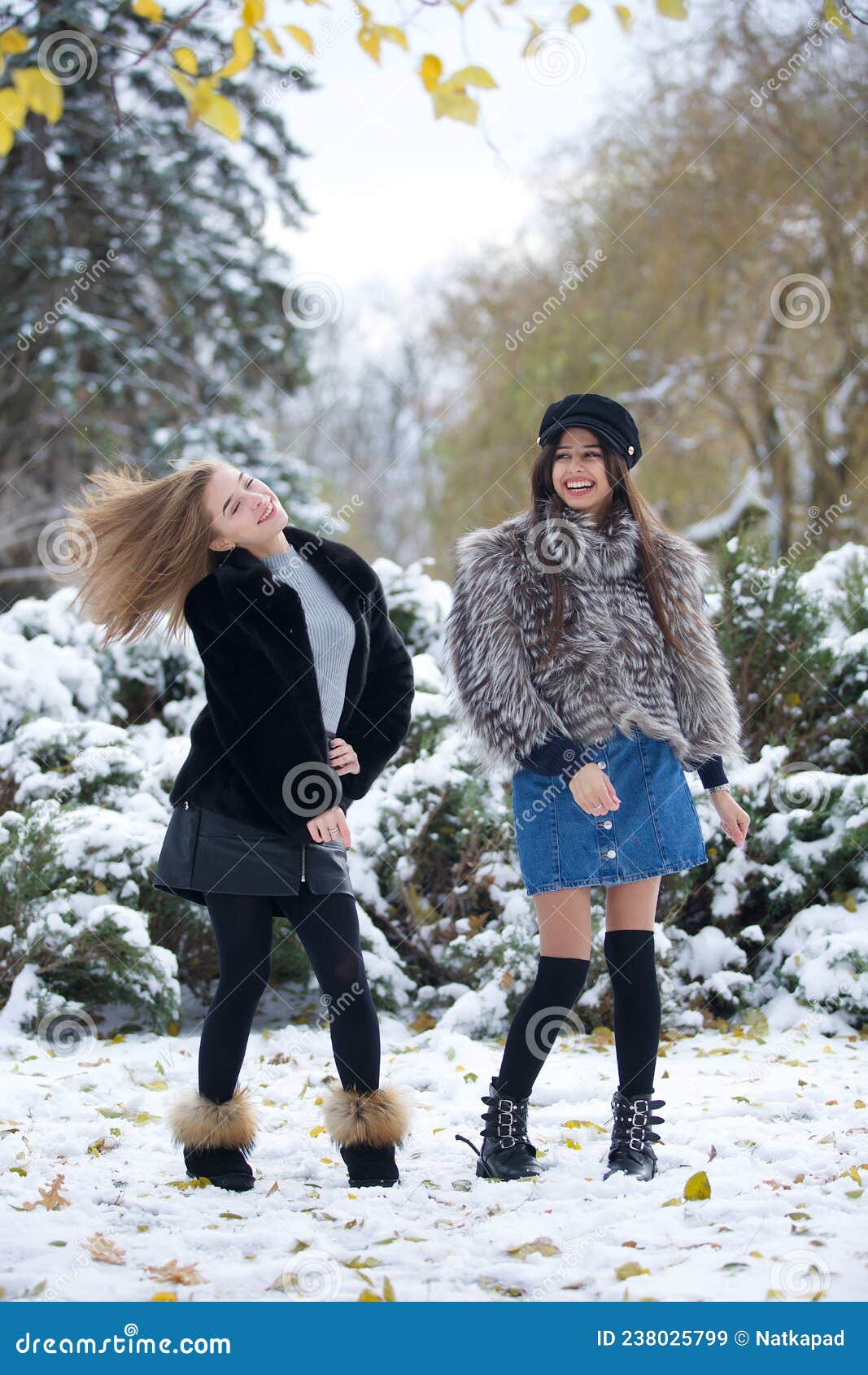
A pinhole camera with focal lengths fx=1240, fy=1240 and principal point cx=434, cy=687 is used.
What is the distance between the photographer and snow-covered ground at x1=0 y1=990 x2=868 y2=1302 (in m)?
2.16

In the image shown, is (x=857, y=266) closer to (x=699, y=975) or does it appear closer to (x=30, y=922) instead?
(x=699, y=975)

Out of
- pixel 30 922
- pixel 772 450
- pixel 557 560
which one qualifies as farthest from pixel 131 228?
pixel 557 560

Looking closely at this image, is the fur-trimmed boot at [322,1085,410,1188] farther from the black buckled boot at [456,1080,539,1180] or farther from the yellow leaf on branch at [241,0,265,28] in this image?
the yellow leaf on branch at [241,0,265,28]

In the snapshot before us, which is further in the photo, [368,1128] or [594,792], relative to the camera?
[368,1128]

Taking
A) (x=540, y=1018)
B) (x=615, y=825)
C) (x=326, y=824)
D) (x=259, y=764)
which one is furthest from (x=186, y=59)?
(x=540, y=1018)

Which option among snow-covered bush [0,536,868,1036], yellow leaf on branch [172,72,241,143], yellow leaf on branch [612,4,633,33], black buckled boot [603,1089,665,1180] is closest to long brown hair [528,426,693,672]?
yellow leaf on branch [612,4,633,33]

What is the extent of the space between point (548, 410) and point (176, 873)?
4.61 feet

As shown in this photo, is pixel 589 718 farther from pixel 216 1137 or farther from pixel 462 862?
pixel 462 862

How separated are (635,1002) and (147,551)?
5.05 feet

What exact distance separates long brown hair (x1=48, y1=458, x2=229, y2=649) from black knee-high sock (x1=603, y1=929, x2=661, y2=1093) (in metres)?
1.28

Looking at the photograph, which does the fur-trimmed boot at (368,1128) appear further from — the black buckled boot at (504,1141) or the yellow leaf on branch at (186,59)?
the yellow leaf on branch at (186,59)

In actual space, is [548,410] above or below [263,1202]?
above

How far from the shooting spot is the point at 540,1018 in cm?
282

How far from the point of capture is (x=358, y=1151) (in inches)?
109
